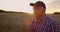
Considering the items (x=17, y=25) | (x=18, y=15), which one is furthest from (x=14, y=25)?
(x=18, y=15)

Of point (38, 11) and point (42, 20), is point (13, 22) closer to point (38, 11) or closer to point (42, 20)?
point (42, 20)

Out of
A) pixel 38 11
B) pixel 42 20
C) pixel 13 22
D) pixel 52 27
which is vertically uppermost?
pixel 38 11

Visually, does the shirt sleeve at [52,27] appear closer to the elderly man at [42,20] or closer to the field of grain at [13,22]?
the elderly man at [42,20]

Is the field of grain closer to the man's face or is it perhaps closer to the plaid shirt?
the plaid shirt

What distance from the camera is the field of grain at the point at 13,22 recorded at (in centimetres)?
1427

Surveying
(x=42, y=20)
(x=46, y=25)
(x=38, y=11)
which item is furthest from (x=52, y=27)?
(x=38, y=11)

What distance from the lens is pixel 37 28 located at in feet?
12.1

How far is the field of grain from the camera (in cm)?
1427

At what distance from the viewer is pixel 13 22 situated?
1609 cm

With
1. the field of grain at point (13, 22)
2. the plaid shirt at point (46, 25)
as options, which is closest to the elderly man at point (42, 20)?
the plaid shirt at point (46, 25)

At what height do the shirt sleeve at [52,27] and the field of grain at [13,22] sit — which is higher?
the shirt sleeve at [52,27]

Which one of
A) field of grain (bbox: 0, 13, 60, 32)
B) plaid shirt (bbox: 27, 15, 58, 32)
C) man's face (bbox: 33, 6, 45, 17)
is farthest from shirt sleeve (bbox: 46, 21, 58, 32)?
field of grain (bbox: 0, 13, 60, 32)

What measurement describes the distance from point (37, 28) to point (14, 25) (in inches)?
456

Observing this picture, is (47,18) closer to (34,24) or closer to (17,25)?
(34,24)
